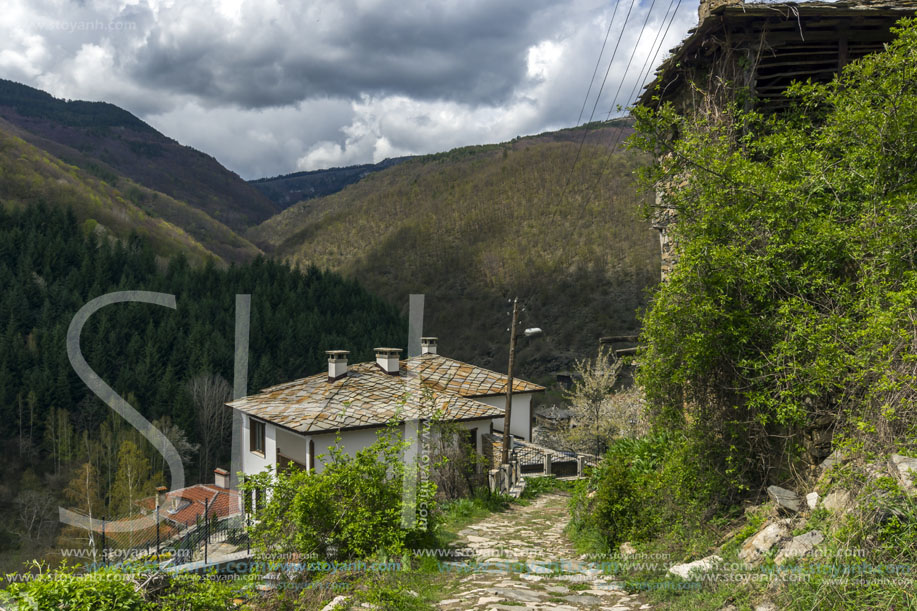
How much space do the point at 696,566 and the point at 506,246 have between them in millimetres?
83385

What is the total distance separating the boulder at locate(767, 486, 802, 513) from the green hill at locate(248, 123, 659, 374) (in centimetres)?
4945

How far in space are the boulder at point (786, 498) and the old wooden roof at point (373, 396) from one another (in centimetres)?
1009

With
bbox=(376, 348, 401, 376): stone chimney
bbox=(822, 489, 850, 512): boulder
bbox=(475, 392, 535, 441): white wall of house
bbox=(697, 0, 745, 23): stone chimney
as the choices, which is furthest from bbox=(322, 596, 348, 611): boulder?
bbox=(475, 392, 535, 441): white wall of house

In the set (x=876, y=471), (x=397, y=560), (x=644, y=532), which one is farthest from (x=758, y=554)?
(x=397, y=560)

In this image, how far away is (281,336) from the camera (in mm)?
56438

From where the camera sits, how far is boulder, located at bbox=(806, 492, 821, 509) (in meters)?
5.24

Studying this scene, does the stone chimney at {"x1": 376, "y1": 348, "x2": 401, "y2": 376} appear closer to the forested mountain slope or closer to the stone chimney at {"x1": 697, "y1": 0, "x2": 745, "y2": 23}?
the stone chimney at {"x1": 697, "y1": 0, "x2": 745, "y2": 23}

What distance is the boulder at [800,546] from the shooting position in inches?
179

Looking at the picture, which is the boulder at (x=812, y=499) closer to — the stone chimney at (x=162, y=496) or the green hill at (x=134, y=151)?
the stone chimney at (x=162, y=496)

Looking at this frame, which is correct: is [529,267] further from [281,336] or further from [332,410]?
[332,410]

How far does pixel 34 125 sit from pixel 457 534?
697 ft

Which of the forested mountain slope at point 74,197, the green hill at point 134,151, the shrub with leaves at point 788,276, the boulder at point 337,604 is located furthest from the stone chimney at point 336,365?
the green hill at point 134,151

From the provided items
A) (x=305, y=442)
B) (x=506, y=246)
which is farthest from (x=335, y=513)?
(x=506, y=246)

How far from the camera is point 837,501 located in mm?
4836
